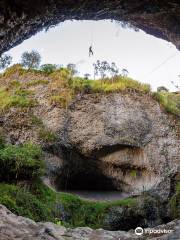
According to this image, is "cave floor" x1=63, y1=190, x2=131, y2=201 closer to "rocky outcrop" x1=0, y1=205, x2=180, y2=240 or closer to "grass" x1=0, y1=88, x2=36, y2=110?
"grass" x1=0, y1=88, x2=36, y2=110

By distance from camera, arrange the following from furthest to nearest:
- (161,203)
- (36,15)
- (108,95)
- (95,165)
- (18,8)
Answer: (108,95), (95,165), (161,203), (36,15), (18,8)

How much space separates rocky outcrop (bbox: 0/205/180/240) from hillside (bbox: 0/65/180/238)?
15.1 ft

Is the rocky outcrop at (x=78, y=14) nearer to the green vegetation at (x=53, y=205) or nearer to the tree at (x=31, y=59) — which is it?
the green vegetation at (x=53, y=205)

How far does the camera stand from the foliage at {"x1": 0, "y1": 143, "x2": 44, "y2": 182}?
9930mm

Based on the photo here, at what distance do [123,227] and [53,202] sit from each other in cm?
275

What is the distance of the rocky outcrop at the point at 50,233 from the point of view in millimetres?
5410

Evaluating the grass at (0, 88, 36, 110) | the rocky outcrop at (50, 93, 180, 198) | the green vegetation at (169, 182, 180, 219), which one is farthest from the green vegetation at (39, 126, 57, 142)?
the green vegetation at (169, 182, 180, 219)

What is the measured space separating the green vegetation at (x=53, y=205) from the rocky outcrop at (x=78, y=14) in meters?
4.35

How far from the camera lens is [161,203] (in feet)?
42.7

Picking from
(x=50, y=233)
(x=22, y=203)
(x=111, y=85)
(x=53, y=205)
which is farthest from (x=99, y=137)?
(x=50, y=233)

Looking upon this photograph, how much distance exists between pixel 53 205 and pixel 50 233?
4600 mm

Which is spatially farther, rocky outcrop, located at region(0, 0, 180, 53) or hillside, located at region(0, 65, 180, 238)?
hillside, located at region(0, 65, 180, 238)

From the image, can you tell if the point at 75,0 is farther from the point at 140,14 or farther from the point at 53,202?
the point at 53,202

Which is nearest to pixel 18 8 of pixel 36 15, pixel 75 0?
pixel 36 15
